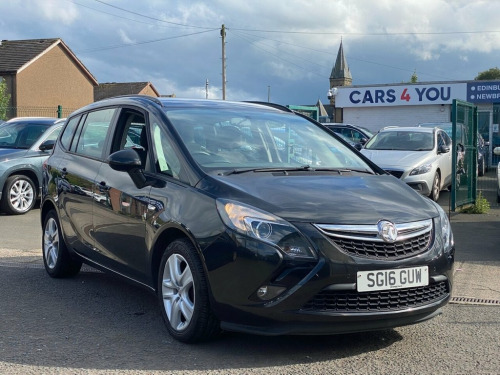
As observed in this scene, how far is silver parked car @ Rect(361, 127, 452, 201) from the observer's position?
12.7 m

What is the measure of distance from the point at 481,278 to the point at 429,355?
9.26 feet

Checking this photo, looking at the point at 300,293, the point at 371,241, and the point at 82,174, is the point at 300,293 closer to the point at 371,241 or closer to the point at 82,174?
the point at 371,241

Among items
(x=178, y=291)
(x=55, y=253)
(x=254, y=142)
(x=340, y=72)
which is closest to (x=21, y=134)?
(x=55, y=253)

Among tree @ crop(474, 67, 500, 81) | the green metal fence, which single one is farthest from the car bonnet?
tree @ crop(474, 67, 500, 81)

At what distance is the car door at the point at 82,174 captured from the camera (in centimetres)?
600

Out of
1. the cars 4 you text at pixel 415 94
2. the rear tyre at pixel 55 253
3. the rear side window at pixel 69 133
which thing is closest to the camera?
the rear tyre at pixel 55 253

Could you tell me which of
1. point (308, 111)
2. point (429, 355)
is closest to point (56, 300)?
point (429, 355)

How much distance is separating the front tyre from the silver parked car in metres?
8.43

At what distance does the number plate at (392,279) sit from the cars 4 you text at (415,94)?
28112 mm

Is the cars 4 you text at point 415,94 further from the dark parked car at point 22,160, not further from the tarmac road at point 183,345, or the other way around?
the tarmac road at point 183,345

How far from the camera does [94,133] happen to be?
6.45m

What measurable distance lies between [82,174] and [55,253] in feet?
3.82

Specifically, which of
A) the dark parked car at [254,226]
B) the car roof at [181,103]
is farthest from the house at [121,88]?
the dark parked car at [254,226]

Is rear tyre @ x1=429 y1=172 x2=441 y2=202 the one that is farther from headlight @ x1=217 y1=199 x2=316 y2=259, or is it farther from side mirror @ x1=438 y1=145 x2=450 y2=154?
headlight @ x1=217 y1=199 x2=316 y2=259
